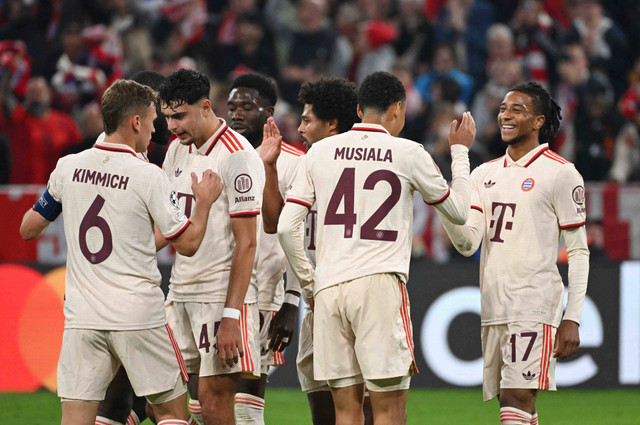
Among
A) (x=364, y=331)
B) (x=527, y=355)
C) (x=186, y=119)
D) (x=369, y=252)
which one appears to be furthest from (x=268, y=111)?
(x=527, y=355)

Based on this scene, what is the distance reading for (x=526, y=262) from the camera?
5.91 m

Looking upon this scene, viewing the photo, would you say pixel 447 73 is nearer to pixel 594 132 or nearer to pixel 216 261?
pixel 594 132

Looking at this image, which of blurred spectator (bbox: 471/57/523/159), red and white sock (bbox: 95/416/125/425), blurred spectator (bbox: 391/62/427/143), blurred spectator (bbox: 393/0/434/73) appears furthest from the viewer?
blurred spectator (bbox: 393/0/434/73)

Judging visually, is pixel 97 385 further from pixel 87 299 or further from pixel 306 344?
pixel 306 344

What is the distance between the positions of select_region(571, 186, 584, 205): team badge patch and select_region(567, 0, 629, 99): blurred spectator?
333 inches

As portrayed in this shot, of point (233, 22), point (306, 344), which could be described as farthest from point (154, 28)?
point (306, 344)

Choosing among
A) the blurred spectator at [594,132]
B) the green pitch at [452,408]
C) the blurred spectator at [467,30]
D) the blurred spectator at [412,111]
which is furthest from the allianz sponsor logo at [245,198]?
the blurred spectator at [467,30]

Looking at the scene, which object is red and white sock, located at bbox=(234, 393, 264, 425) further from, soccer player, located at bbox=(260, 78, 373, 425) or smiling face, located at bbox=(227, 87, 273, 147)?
smiling face, located at bbox=(227, 87, 273, 147)

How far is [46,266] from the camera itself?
32.4 feet

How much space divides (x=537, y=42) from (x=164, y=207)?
998 centimetres

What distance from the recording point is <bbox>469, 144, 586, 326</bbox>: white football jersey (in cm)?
588

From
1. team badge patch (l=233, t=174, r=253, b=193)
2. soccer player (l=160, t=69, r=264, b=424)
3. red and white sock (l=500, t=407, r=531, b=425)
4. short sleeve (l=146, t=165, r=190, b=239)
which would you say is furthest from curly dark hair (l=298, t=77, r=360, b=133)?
red and white sock (l=500, t=407, r=531, b=425)

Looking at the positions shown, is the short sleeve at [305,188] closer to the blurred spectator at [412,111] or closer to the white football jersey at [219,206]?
the white football jersey at [219,206]

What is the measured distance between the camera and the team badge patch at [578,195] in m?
5.88
